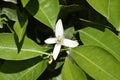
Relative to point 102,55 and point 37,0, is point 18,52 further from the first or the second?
point 102,55

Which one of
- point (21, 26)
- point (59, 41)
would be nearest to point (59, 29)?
point (59, 41)

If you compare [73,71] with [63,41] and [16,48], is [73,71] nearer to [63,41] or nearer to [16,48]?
[63,41]

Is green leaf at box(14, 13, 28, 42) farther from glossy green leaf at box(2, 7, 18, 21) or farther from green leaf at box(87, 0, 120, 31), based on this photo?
green leaf at box(87, 0, 120, 31)

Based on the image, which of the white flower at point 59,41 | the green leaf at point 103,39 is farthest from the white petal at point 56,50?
the green leaf at point 103,39

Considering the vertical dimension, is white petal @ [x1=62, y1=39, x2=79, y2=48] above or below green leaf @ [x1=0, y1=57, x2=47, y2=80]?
above

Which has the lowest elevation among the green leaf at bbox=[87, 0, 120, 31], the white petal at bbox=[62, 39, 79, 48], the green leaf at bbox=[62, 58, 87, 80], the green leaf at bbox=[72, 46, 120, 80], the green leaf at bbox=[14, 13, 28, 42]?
the green leaf at bbox=[62, 58, 87, 80]

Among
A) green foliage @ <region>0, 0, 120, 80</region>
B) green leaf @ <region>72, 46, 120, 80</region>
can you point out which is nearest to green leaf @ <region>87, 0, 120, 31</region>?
green foliage @ <region>0, 0, 120, 80</region>
